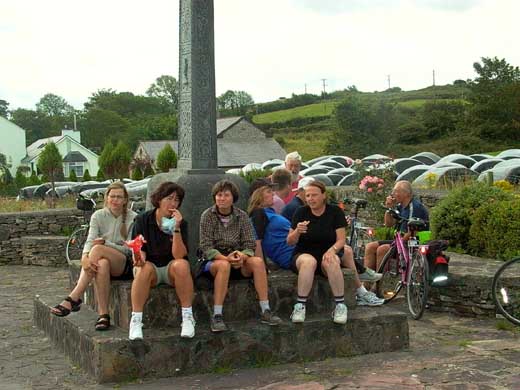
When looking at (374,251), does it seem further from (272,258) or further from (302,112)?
(302,112)

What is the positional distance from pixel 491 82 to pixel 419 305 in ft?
160

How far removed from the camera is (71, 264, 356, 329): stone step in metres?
6.14

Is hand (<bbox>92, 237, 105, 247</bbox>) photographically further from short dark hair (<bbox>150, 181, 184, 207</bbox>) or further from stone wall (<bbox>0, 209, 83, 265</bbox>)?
stone wall (<bbox>0, 209, 83, 265</bbox>)

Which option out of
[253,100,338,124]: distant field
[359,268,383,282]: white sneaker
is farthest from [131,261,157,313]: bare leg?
[253,100,338,124]: distant field

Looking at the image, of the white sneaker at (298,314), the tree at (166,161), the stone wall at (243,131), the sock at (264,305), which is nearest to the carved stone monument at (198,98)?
the sock at (264,305)

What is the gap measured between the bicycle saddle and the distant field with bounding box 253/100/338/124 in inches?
2881

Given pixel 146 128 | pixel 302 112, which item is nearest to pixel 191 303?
pixel 146 128

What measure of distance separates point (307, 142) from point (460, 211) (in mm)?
59559

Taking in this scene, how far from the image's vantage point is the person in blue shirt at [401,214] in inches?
333

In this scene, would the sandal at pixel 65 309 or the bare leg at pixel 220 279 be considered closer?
the bare leg at pixel 220 279

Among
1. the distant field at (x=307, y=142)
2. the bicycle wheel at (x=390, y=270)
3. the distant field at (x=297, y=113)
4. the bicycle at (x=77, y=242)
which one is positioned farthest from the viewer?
the distant field at (x=297, y=113)

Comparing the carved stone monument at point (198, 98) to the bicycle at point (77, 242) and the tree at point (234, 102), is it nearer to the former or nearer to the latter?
the bicycle at point (77, 242)

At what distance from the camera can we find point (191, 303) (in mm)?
5996

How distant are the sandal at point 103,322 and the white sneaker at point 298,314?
1450 mm
